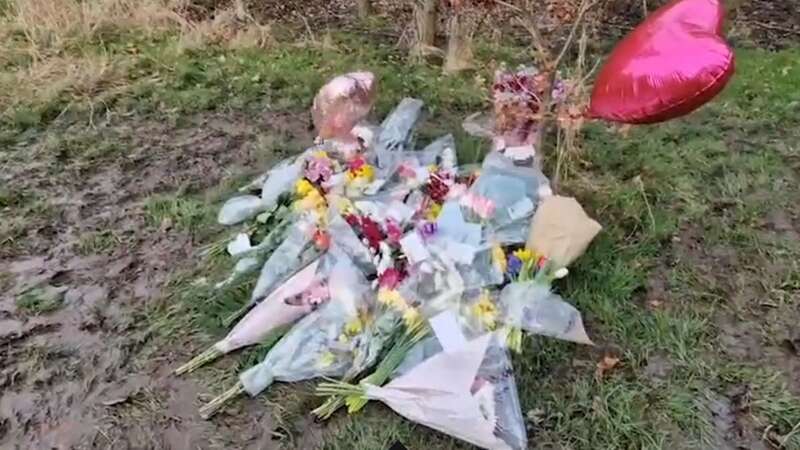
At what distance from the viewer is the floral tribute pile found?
226cm

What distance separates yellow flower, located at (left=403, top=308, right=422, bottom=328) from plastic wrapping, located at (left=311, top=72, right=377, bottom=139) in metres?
1.10

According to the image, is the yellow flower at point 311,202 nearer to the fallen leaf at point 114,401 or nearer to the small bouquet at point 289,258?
Answer: the small bouquet at point 289,258

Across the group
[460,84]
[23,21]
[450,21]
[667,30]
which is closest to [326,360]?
[667,30]

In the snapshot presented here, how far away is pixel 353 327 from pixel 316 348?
0.41 feet

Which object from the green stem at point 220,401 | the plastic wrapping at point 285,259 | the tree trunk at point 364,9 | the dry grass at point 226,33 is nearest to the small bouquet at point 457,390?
the green stem at point 220,401

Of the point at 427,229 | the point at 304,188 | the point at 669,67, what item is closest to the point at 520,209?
the point at 427,229

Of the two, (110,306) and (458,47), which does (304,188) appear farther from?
(458,47)

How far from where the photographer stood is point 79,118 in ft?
13.1

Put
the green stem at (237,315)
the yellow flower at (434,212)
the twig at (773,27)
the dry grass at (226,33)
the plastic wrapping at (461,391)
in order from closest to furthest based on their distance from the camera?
the plastic wrapping at (461,391) → the green stem at (237,315) → the yellow flower at (434,212) → the dry grass at (226,33) → the twig at (773,27)

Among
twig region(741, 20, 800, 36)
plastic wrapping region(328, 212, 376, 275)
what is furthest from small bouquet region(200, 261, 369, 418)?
twig region(741, 20, 800, 36)

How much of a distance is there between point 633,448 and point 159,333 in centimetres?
143

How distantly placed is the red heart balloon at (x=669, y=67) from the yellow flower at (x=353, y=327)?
40.1 inches

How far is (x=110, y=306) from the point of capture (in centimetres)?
269

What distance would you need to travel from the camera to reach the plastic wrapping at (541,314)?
96.0 inches
